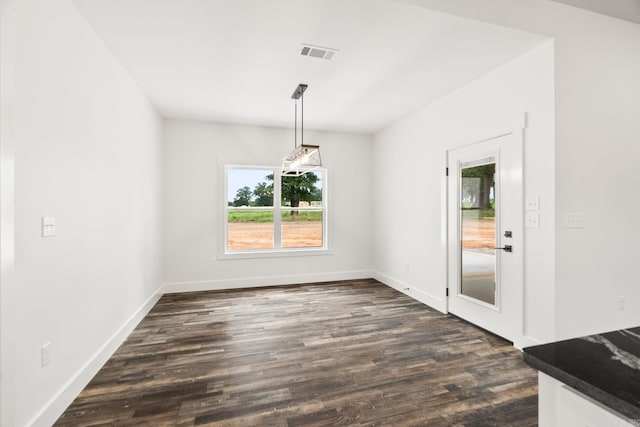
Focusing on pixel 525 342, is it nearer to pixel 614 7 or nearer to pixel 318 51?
pixel 614 7

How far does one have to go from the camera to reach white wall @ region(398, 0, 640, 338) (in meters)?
2.60

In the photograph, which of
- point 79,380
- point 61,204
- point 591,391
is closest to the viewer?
point 591,391

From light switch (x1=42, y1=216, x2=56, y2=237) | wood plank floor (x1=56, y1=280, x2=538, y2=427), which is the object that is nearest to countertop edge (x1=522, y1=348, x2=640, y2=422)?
wood plank floor (x1=56, y1=280, x2=538, y2=427)

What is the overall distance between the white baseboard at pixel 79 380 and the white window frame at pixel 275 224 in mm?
2013

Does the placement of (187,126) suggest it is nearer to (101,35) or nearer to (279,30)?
(101,35)

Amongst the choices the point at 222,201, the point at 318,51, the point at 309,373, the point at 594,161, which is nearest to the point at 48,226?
the point at 309,373

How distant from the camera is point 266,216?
18.2 feet

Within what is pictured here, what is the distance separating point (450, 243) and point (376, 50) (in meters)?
2.48

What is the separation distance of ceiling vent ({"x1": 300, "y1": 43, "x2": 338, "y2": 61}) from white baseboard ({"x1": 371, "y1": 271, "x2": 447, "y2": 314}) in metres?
3.27

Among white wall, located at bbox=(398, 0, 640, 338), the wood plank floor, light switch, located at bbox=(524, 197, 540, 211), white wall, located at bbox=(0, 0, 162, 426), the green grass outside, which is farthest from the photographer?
the green grass outside

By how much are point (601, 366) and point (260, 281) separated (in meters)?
5.01

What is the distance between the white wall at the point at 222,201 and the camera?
16.4 ft

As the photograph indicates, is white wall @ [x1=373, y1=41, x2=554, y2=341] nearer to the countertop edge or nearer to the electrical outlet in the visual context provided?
the countertop edge

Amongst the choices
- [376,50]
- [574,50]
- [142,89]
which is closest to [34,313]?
[142,89]
